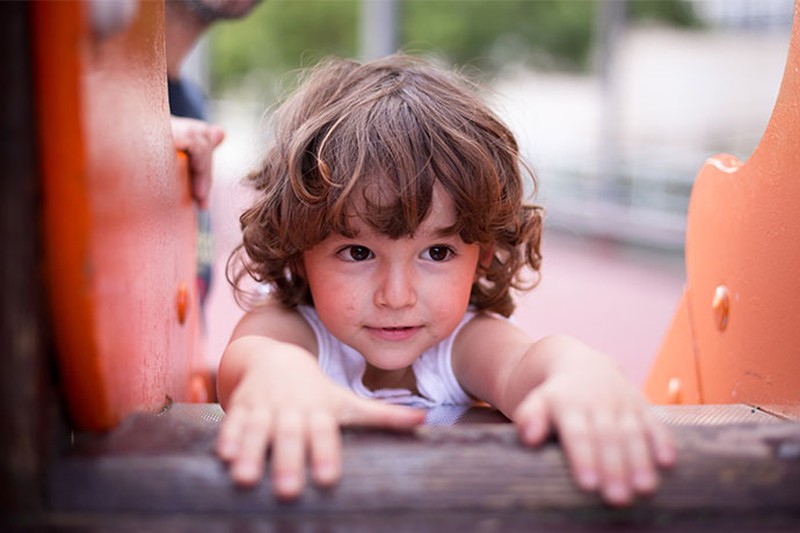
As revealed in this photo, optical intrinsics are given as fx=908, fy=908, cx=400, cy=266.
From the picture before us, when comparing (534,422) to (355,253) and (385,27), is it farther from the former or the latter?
(385,27)

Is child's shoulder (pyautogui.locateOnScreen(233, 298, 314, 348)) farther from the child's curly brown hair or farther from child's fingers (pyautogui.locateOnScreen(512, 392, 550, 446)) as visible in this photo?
child's fingers (pyautogui.locateOnScreen(512, 392, 550, 446))

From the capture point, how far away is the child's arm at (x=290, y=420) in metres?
0.54


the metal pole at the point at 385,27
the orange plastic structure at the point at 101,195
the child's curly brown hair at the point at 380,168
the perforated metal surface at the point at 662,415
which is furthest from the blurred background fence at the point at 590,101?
the orange plastic structure at the point at 101,195

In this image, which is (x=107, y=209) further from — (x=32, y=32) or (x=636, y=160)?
(x=636, y=160)

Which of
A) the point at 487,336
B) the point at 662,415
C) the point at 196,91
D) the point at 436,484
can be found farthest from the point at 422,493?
the point at 196,91

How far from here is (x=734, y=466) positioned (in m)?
0.55

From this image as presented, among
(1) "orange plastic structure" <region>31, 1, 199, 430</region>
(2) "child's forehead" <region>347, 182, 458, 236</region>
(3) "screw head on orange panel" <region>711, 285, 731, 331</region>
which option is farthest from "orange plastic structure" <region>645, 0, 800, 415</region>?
(1) "orange plastic structure" <region>31, 1, 199, 430</region>

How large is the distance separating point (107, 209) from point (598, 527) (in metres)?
0.35

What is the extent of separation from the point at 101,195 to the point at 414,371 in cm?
72

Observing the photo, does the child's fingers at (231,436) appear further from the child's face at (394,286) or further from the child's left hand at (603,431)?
the child's face at (394,286)

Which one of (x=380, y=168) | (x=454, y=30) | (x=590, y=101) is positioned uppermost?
(x=380, y=168)

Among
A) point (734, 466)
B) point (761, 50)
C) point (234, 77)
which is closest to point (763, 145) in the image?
point (734, 466)

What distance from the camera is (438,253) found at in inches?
40.1

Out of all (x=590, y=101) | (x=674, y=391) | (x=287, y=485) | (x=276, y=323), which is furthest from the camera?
(x=590, y=101)
